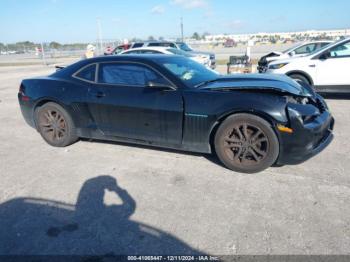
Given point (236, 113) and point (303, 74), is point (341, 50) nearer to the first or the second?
point (303, 74)

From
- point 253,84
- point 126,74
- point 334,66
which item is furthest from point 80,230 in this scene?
point 334,66

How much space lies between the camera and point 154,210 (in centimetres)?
306

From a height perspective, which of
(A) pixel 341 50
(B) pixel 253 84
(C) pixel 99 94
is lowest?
(C) pixel 99 94

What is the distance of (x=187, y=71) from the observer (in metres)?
4.44

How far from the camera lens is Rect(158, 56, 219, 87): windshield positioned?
13.6ft

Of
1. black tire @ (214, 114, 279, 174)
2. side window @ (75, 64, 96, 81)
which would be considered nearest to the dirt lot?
black tire @ (214, 114, 279, 174)

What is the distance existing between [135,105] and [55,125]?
5.50 feet

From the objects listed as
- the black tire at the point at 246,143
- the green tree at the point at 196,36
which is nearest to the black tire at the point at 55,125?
the black tire at the point at 246,143

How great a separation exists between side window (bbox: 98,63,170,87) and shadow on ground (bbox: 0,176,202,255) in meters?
1.60

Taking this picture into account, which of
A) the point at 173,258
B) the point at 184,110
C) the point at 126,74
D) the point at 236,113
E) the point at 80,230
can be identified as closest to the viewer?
the point at 173,258

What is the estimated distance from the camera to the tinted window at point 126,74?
4180mm

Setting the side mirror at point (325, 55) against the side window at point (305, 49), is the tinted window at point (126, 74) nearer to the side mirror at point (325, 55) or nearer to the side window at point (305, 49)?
the side mirror at point (325, 55)

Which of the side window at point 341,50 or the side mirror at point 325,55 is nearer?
the side window at point 341,50

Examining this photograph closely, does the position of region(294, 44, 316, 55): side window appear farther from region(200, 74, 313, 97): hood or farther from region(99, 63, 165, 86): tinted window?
region(99, 63, 165, 86): tinted window
